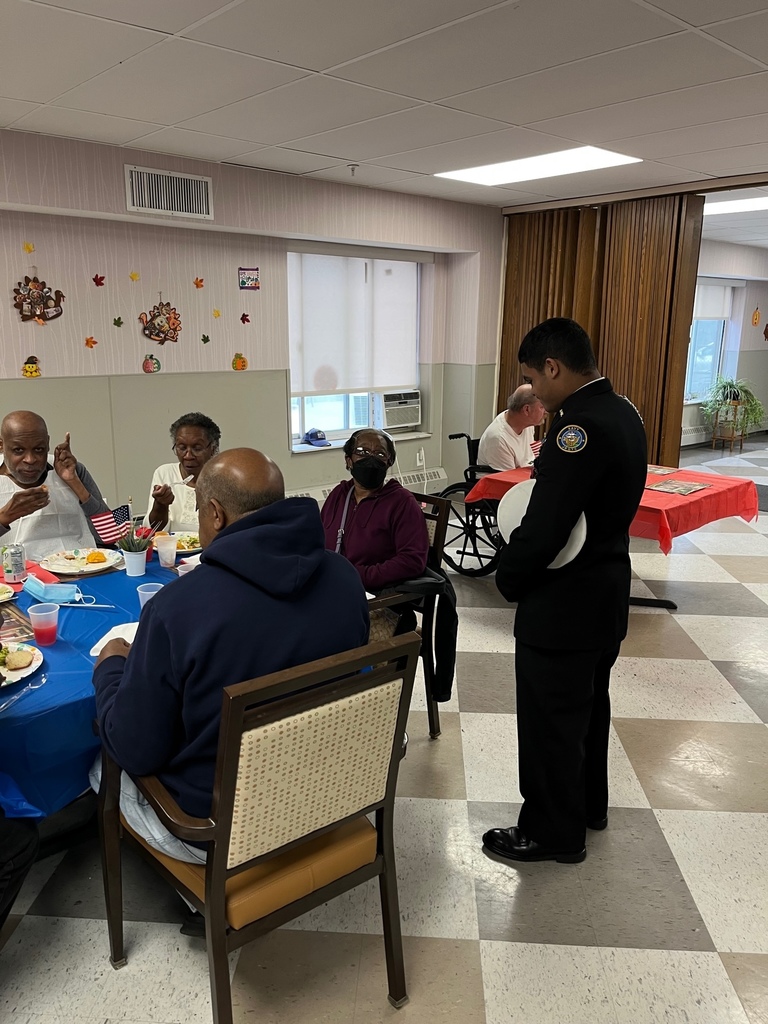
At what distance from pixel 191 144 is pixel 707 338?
329 inches

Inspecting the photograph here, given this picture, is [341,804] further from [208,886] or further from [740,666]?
[740,666]

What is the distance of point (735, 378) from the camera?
1066 cm

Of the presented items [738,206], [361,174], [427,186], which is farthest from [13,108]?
[738,206]

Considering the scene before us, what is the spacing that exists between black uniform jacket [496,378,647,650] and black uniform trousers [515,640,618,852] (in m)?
0.07

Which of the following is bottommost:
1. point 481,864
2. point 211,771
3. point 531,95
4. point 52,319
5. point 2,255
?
point 481,864

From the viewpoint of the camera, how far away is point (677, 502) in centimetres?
388

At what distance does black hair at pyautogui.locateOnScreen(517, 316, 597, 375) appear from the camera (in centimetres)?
206

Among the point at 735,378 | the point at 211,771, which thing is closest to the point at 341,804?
the point at 211,771

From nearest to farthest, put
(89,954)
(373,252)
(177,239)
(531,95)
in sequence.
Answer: (89,954) < (531,95) < (177,239) < (373,252)

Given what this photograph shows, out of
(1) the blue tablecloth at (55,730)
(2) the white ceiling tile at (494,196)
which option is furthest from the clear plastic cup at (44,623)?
(2) the white ceiling tile at (494,196)

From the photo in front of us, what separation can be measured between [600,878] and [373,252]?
5235mm

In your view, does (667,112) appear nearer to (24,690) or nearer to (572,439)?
(572,439)

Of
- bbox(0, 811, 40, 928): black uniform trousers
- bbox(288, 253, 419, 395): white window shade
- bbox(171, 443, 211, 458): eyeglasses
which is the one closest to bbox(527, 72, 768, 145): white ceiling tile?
bbox(171, 443, 211, 458): eyeglasses

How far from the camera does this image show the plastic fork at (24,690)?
1.68 metres
